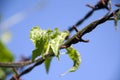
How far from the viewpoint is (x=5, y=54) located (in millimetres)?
3459

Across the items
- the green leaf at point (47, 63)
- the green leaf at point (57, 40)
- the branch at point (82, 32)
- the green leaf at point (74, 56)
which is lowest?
the green leaf at point (47, 63)

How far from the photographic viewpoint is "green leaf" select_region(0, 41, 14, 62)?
3.44 m

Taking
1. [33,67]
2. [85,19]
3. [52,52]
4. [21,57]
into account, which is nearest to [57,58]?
[52,52]

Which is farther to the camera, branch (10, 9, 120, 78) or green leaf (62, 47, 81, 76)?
green leaf (62, 47, 81, 76)

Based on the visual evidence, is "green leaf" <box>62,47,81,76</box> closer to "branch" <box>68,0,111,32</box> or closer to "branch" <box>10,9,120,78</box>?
"branch" <box>10,9,120,78</box>

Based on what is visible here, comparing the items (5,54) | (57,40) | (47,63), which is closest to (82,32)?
(57,40)

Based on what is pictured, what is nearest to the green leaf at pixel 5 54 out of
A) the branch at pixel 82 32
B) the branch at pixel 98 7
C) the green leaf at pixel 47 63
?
the branch at pixel 98 7

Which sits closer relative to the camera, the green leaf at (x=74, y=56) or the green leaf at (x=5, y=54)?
the green leaf at (x=74, y=56)

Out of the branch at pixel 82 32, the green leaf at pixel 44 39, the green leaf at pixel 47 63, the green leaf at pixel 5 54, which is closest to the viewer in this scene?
Answer: the branch at pixel 82 32

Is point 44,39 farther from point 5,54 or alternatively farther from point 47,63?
point 5,54

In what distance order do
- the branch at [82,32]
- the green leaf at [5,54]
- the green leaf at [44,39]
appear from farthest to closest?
the green leaf at [5,54] → the green leaf at [44,39] → the branch at [82,32]

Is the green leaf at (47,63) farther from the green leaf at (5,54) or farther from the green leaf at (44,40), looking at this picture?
the green leaf at (5,54)

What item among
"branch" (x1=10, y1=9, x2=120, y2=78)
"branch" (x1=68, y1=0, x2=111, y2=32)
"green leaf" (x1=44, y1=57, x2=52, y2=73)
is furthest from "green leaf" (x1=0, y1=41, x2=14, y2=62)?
"branch" (x1=10, y1=9, x2=120, y2=78)

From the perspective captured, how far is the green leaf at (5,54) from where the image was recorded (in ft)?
11.3
